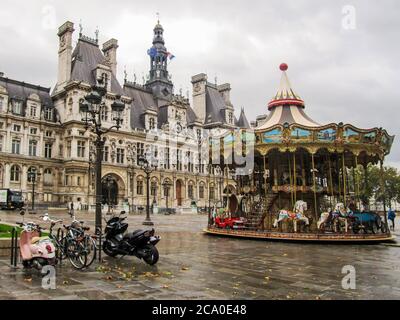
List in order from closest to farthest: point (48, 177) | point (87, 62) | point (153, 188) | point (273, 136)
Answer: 1. point (273, 136)
2. point (48, 177)
3. point (87, 62)
4. point (153, 188)

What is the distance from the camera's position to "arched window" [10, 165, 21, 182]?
4206 centimetres

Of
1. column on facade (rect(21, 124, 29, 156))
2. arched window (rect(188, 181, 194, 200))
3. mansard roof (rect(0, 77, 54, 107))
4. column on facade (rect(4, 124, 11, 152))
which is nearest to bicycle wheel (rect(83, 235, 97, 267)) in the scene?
column on facade (rect(4, 124, 11, 152))

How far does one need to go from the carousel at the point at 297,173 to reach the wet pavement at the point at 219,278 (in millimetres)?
4904

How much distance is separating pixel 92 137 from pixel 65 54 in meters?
11.8

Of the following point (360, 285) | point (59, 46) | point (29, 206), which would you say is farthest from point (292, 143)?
point (59, 46)

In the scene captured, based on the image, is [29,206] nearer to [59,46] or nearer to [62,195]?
[62,195]

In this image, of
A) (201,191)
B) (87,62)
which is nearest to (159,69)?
(87,62)

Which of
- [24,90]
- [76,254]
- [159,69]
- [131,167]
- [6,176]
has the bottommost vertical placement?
[76,254]

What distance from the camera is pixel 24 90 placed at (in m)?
46.9

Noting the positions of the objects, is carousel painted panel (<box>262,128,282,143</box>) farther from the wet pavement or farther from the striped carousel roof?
the wet pavement

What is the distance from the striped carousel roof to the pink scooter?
13.1m

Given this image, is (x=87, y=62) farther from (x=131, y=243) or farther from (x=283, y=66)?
(x=131, y=243)
